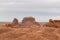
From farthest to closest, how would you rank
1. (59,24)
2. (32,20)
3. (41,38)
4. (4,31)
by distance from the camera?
(32,20), (59,24), (4,31), (41,38)

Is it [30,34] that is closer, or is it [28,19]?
[30,34]

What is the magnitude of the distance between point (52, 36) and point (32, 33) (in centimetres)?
386

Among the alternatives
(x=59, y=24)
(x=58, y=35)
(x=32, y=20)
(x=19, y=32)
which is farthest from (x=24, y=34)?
(x=32, y=20)

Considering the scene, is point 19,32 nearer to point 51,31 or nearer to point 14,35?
point 14,35

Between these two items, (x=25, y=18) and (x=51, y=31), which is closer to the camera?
(x=51, y=31)

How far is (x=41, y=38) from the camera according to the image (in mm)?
39000

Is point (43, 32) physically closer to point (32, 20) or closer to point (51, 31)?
point (51, 31)

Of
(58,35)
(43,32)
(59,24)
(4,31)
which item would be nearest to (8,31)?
(4,31)

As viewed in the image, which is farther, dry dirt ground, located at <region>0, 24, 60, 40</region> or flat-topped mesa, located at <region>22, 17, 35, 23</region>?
flat-topped mesa, located at <region>22, 17, 35, 23</region>

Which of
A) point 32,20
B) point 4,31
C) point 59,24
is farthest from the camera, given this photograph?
point 32,20

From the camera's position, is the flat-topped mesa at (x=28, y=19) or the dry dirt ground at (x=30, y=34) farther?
the flat-topped mesa at (x=28, y=19)

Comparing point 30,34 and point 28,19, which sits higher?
point 28,19

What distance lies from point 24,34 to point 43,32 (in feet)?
12.1

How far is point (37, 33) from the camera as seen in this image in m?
40.8
